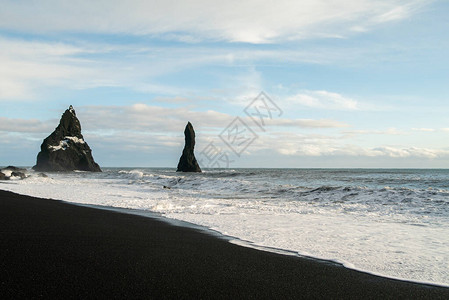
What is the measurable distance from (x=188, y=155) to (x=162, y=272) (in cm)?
8699

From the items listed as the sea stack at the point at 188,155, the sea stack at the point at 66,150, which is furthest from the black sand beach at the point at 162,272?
the sea stack at the point at 66,150

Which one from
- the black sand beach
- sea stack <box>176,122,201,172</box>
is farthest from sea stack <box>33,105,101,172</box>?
the black sand beach

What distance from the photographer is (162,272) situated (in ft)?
13.2

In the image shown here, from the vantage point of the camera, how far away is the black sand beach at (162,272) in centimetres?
337

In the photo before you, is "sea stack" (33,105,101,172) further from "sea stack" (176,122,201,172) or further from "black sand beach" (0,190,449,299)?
"black sand beach" (0,190,449,299)

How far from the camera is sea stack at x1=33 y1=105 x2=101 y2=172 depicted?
8344cm

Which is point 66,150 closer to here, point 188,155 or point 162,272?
point 188,155

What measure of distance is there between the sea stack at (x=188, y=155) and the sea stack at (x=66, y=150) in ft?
73.5

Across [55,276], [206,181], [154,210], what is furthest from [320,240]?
[206,181]

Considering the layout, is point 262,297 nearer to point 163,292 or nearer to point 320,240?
point 163,292

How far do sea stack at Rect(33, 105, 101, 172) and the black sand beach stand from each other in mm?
85527

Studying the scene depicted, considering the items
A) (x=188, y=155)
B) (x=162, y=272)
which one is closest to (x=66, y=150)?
(x=188, y=155)

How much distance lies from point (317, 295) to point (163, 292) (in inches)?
62.0

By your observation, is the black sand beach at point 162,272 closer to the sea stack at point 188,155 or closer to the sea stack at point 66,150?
the sea stack at point 188,155
